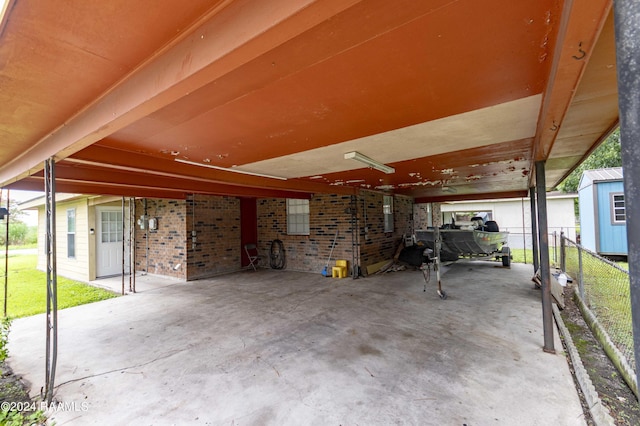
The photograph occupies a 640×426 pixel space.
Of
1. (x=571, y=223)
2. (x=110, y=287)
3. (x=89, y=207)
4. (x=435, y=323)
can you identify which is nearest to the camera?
(x=435, y=323)

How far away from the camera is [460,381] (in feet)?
9.36

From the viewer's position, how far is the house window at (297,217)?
941cm

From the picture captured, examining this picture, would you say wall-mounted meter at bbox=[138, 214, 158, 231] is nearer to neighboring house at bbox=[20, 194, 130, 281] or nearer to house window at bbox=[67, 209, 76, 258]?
neighboring house at bbox=[20, 194, 130, 281]

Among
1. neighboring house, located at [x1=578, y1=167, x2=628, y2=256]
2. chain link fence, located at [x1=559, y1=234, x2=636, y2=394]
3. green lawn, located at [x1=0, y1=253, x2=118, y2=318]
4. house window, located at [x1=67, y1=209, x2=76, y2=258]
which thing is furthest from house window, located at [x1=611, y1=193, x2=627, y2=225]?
house window, located at [x1=67, y1=209, x2=76, y2=258]

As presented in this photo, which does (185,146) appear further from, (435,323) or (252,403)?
(435,323)

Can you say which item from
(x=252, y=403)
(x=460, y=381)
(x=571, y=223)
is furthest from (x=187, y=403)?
(x=571, y=223)

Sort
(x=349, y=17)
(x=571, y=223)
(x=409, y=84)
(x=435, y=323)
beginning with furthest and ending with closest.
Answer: (x=571, y=223), (x=435, y=323), (x=409, y=84), (x=349, y=17)

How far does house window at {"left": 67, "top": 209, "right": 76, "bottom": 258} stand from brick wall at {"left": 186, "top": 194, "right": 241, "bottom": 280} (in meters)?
4.26

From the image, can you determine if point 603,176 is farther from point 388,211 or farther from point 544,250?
point 544,250

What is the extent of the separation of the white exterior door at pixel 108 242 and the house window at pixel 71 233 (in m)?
1.17

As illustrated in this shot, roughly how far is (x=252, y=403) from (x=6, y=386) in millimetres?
2663

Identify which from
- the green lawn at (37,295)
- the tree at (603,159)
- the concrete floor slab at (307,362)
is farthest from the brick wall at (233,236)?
the tree at (603,159)

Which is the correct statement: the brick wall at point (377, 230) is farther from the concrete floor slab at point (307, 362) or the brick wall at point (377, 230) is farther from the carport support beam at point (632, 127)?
the carport support beam at point (632, 127)

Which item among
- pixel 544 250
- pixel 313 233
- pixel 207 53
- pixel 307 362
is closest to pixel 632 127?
pixel 207 53
